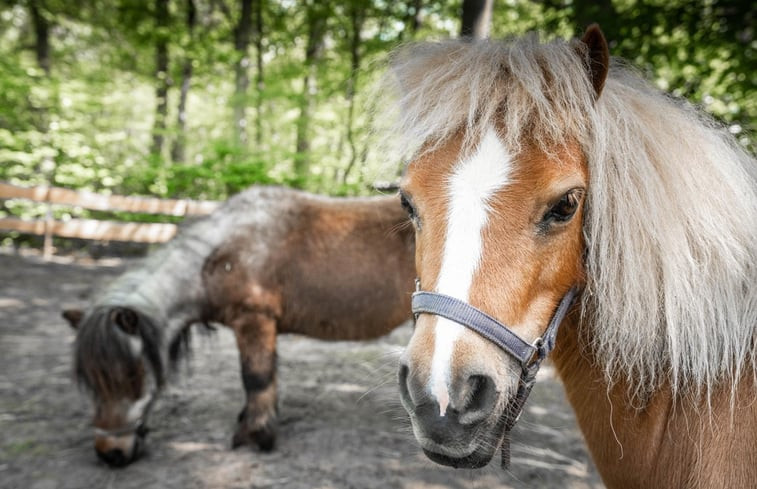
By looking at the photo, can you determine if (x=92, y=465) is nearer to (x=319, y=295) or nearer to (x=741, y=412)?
(x=319, y=295)

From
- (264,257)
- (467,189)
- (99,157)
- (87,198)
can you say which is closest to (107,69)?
(99,157)

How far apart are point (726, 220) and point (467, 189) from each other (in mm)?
874

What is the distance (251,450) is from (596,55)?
130 inches

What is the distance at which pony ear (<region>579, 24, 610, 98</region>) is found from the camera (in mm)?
1352

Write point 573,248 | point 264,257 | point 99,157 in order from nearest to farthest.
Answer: point 573,248
point 264,257
point 99,157

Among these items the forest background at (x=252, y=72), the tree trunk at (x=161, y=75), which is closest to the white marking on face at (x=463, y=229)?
the forest background at (x=252, y=72)

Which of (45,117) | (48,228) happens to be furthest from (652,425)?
(45,117)

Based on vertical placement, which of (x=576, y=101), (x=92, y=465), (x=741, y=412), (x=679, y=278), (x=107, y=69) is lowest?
(x=92, y=465)

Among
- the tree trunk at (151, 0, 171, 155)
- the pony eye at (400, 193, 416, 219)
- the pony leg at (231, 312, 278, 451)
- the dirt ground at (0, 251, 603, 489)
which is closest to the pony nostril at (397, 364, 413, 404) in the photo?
the dirt ground at (0, 251, 603, 489)

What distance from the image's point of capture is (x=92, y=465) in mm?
3016

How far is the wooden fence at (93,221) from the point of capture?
29.0 feet

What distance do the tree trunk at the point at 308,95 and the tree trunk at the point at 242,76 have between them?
120 centimetres

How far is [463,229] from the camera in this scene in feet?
4.06

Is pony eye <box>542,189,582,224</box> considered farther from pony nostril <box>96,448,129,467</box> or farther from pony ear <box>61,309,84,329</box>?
pony ear <box>61,309,84,329</box>
